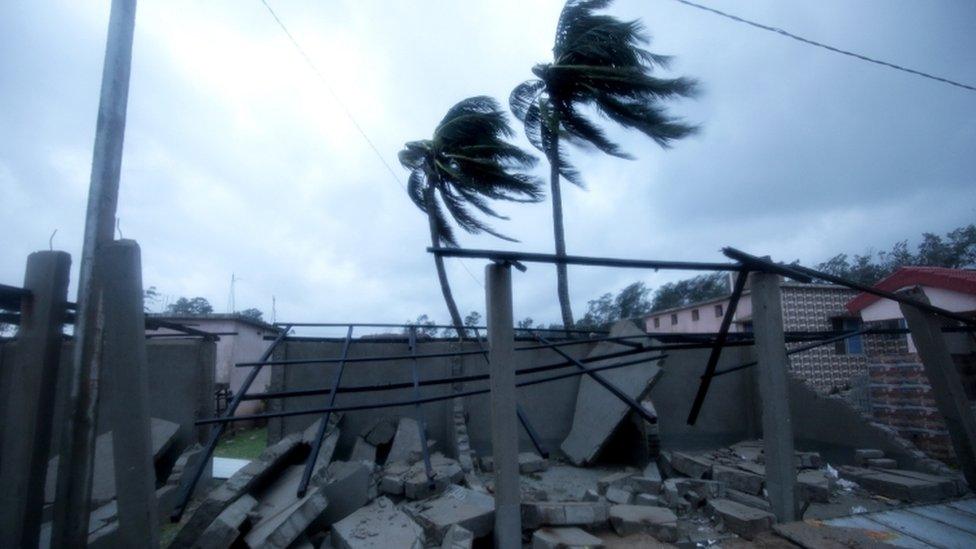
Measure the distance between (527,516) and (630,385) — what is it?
4.07 metres

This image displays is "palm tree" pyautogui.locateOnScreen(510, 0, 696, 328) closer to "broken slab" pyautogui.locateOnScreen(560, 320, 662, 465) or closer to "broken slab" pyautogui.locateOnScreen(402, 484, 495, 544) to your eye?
"broken slab" pyautogui.locateOnScreen(560, 320, 662, 465)

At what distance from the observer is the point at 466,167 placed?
48.0ft

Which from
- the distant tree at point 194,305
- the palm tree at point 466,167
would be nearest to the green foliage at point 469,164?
the palm tree at point 466,167

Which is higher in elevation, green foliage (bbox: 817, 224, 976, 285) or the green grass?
green foliage (bbox: 817, 224, 976, 285)

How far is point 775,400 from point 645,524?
1.54m

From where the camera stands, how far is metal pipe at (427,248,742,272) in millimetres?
2695

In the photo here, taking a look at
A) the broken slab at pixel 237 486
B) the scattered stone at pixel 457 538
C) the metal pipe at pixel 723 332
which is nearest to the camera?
the metal pipe at pixel 723 332

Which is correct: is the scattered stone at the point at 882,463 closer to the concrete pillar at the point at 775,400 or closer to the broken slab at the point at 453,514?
the concrete pillar at the point at 775,400

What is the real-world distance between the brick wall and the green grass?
10633mm

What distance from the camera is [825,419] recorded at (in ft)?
26.6

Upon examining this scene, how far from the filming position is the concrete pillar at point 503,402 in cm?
285

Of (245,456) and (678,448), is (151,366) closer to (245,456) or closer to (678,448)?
(245,456)

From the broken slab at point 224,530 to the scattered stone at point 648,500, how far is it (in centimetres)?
397

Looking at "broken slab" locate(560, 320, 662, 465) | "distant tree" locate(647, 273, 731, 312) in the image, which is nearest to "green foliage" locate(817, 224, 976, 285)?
"distant tree" locate(647, 273, 731, 312)
